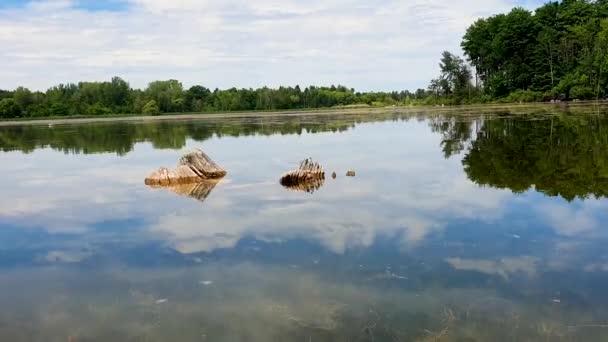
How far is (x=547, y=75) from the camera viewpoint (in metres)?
75.6

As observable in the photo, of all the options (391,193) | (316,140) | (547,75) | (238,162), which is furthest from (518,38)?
(391,193)

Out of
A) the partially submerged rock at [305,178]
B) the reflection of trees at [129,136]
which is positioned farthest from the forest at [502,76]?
the partially submerged rock at [305,178]

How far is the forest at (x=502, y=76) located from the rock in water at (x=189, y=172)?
60.7 meters

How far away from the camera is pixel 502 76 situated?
8206 cm

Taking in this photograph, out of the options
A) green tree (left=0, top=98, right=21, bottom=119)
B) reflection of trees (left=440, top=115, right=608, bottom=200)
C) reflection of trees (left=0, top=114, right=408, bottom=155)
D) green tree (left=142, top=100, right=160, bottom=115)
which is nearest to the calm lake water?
reflection of trees (left=440, top=115, right=608, bottom=200)

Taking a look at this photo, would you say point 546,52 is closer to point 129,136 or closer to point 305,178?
point 129,136

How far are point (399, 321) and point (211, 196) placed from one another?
332 inches

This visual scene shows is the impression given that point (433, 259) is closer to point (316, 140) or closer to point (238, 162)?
point (238, 162)

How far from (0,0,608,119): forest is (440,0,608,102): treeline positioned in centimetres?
9

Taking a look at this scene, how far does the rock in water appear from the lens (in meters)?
15.5

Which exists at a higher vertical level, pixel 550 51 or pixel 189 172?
pixel 550 51

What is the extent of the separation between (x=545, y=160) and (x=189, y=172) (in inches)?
392

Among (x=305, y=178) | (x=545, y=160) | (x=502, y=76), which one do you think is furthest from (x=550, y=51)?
(x=305, y=178)

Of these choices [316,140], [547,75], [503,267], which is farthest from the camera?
[547,75]
